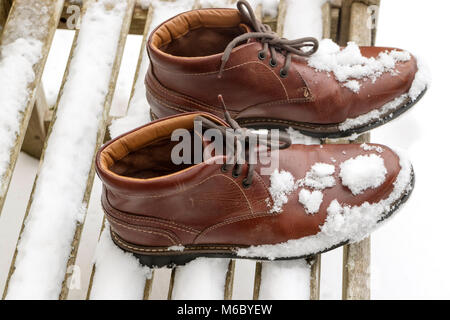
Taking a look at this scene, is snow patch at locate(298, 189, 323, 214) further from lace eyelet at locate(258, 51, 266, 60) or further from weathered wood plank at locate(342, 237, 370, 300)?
lace eyelet at locate(258, 51, 266, 60)

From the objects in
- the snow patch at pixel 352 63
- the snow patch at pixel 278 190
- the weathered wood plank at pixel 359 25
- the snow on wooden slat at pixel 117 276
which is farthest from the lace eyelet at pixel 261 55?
the snow on wooden slat at pixel 117 276

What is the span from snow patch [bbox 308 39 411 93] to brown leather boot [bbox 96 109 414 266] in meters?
0.18

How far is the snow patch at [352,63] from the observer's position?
46.5 inches

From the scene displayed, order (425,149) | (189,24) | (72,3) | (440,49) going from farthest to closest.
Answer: (440,49), (425,149), (72,3), (189,24)

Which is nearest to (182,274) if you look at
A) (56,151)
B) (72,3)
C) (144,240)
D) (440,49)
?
(144,240)

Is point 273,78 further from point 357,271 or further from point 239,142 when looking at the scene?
point 357,271

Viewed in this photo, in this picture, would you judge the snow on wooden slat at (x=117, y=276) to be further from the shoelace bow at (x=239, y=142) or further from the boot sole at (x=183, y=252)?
the shoelace bow at (x=239, y=142)

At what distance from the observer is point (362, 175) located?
3.45 ft

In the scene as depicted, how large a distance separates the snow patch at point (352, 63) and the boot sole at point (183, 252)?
0.84 ft

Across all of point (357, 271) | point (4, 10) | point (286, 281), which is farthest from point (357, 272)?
point (4, 10)

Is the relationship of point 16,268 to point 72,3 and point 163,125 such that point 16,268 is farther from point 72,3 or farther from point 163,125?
point 72,3

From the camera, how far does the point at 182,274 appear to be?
1.11m

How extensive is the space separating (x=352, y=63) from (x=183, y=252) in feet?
1.90
